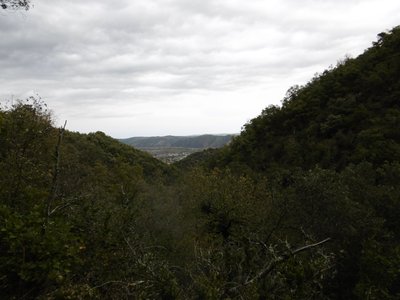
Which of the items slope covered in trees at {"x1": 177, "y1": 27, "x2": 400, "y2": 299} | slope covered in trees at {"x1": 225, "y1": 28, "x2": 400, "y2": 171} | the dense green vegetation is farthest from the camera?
slope covered in trees at {"x1": 225, "y1": 28, "x2": 400, "y2": 171}

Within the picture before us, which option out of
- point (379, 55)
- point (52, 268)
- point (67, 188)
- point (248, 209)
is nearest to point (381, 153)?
point (248, 209)

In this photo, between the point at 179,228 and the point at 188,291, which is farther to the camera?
the point at 179,228

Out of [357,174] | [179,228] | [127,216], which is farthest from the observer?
[179,228]

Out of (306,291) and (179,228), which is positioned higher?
(306,291)

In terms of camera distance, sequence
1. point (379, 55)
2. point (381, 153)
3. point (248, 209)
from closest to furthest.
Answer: point (248, 209)
point (381, 153)
point (379, 55)

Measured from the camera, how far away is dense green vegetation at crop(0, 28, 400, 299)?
20.8 feet

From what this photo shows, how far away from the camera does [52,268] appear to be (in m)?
6.08

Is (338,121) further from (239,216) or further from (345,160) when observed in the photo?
(239,216)

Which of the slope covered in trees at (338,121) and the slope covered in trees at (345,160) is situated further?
the slope covered in trees at (338,121)

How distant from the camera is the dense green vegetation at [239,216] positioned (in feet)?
20.8

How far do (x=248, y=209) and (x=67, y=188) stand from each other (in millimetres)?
10194

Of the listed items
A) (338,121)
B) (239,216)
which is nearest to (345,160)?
(338,121)

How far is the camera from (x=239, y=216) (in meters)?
20.8

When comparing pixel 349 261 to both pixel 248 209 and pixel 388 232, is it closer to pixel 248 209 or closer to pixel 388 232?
pixel 388 232
